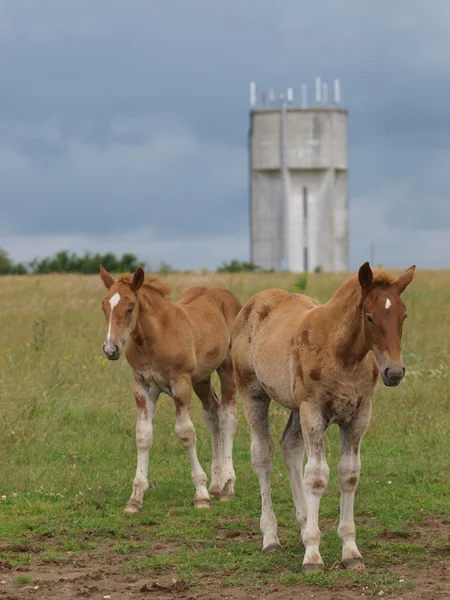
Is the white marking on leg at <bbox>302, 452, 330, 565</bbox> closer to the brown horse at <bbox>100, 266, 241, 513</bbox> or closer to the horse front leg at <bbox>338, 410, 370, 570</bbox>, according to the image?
the horse front leg at <bbox>338, 410, 370, 570</bbox>

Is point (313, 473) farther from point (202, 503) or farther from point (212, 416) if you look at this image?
point (212, 416)

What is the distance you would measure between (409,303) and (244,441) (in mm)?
11772

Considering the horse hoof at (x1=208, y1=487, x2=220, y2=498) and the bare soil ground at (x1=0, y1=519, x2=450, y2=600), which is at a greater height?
the horse hoof at (x1=208, y1=487, x2=220, y2=498)

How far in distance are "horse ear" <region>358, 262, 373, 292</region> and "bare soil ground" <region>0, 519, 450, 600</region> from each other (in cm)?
208

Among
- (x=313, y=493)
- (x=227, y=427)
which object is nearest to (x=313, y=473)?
(x=313, y=493)

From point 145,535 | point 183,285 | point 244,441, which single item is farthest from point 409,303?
point 145,535

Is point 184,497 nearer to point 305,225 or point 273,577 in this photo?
point 273,577

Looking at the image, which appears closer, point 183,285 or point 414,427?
point 414,427

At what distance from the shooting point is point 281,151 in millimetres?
59562

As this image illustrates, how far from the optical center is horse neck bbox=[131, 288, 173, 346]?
956 cm

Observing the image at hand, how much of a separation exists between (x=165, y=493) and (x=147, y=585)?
3263 millimetres

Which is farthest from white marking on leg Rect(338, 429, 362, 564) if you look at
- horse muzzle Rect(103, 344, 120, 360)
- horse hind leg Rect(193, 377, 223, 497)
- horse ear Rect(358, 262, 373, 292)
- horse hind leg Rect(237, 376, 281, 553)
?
horse hind leg Rect(193, 377, 223, 497)

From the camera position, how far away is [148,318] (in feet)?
31.7

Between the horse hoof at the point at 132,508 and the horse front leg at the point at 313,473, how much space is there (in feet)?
8.75
